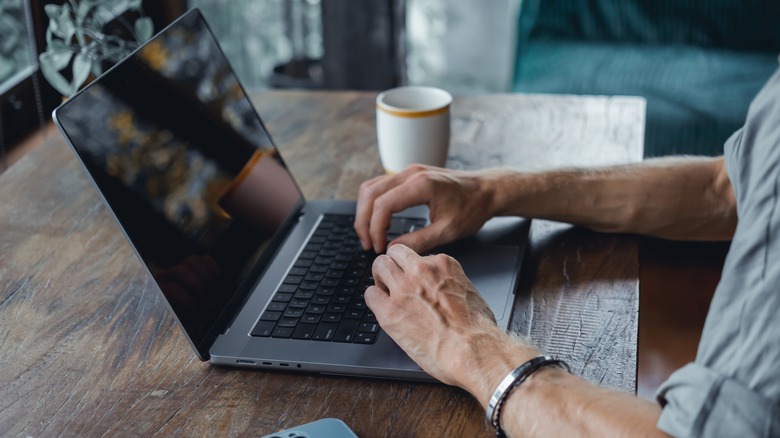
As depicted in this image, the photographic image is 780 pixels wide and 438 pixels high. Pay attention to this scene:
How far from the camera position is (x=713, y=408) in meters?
0.64

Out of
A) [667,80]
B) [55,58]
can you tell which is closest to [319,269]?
[55,58]

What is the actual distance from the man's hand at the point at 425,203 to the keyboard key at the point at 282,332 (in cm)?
20

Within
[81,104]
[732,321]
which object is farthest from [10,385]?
[732,321]

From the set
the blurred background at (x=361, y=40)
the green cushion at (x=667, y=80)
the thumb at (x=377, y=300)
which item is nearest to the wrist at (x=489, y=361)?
the thumb at (x=377, y=300)

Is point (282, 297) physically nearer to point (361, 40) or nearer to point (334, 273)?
point (334, 273)

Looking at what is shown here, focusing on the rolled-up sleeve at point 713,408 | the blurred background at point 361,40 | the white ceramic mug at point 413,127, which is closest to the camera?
the rolled-up sleeve at point 713,408

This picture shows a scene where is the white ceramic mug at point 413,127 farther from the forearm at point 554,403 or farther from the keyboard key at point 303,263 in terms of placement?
the forearm at point 554,403

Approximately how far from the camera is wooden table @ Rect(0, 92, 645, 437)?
2.57ft

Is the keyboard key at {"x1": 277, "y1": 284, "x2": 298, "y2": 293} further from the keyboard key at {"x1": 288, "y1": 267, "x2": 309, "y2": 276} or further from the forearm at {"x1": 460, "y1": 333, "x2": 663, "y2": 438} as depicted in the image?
the forearm at {"x1": 460, "y1": 333, "x2": 663, "y2": 438}

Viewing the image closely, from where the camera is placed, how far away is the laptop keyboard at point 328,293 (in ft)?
2.88

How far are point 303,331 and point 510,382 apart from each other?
0.23 metres

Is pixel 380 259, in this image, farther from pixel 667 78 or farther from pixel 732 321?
pixel 667 78

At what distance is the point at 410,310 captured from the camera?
A: 0.85 meters

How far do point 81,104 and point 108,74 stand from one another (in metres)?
0.06
